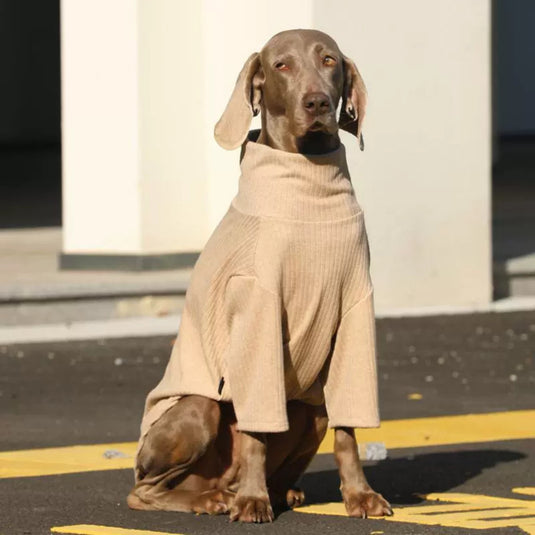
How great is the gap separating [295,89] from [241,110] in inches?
8.5

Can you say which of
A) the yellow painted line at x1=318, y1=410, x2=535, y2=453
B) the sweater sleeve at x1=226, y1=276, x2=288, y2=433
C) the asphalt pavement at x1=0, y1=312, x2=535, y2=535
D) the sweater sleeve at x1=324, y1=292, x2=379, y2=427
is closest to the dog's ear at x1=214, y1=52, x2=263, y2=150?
the sweater sleeve at x1=226, y1=276, x2=288, y2=433

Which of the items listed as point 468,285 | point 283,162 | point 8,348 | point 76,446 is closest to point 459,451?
point 76,446

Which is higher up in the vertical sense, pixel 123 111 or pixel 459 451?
pixel 123 111

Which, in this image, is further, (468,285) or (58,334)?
(468,285)

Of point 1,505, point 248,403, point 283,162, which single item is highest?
point 283,162

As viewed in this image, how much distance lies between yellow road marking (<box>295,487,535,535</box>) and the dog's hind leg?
1.17ft

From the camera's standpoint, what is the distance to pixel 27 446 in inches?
292

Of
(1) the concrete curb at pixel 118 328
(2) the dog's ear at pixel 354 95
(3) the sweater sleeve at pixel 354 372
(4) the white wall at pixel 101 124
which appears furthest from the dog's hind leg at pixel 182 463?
(4) the white wall at pixel 101 124

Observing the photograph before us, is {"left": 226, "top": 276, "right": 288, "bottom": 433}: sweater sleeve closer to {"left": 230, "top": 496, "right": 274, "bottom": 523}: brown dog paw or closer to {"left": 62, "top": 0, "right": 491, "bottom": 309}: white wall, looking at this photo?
{"left": 230, "top": 496, "right": 274, "bottom": 523}: brown dog paw

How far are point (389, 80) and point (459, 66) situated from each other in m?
0.50

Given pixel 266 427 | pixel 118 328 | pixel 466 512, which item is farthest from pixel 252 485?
pixel 118 328

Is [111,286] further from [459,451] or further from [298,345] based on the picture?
[298,345]

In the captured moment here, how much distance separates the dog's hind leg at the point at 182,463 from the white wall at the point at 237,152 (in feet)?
17.3

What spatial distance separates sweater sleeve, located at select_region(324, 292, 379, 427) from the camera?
18.6ft
